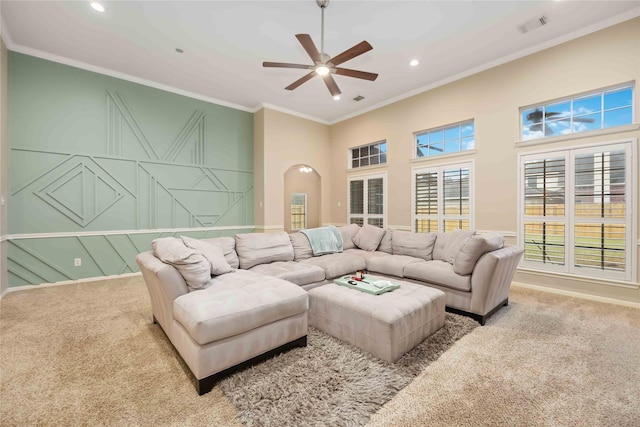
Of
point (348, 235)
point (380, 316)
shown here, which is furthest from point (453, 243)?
point (380, 316)

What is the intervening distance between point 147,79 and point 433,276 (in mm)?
5686

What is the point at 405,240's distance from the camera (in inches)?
162

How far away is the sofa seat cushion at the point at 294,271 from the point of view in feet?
10.0

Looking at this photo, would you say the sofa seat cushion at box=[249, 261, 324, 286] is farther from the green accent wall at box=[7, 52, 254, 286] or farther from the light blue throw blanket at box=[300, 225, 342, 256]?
the green accent wall at box=[7, 52, 254, 286]

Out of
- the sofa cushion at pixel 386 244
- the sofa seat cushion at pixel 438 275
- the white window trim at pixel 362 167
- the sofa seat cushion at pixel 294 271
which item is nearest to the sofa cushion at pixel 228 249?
the sofa seat cushion at pixel 294 271

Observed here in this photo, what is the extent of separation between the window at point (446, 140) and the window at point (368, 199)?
1.03 m

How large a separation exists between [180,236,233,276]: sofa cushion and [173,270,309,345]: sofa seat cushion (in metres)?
0.36

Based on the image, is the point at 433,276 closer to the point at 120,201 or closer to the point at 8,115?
the point at 120,201

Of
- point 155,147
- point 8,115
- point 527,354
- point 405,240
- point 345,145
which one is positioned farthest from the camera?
point 345,145

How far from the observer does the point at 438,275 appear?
3096 mm

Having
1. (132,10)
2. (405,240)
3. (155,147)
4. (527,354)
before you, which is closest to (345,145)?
(405,240)

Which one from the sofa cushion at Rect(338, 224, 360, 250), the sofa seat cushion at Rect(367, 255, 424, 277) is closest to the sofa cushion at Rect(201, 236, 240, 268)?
the sofa seat cushion at Rect(367, 255, 424, 277)

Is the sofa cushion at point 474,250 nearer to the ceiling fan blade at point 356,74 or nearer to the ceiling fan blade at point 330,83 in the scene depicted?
the ceiling fan blade at point 356,74

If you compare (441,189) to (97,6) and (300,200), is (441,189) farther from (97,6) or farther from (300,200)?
(97,6)
